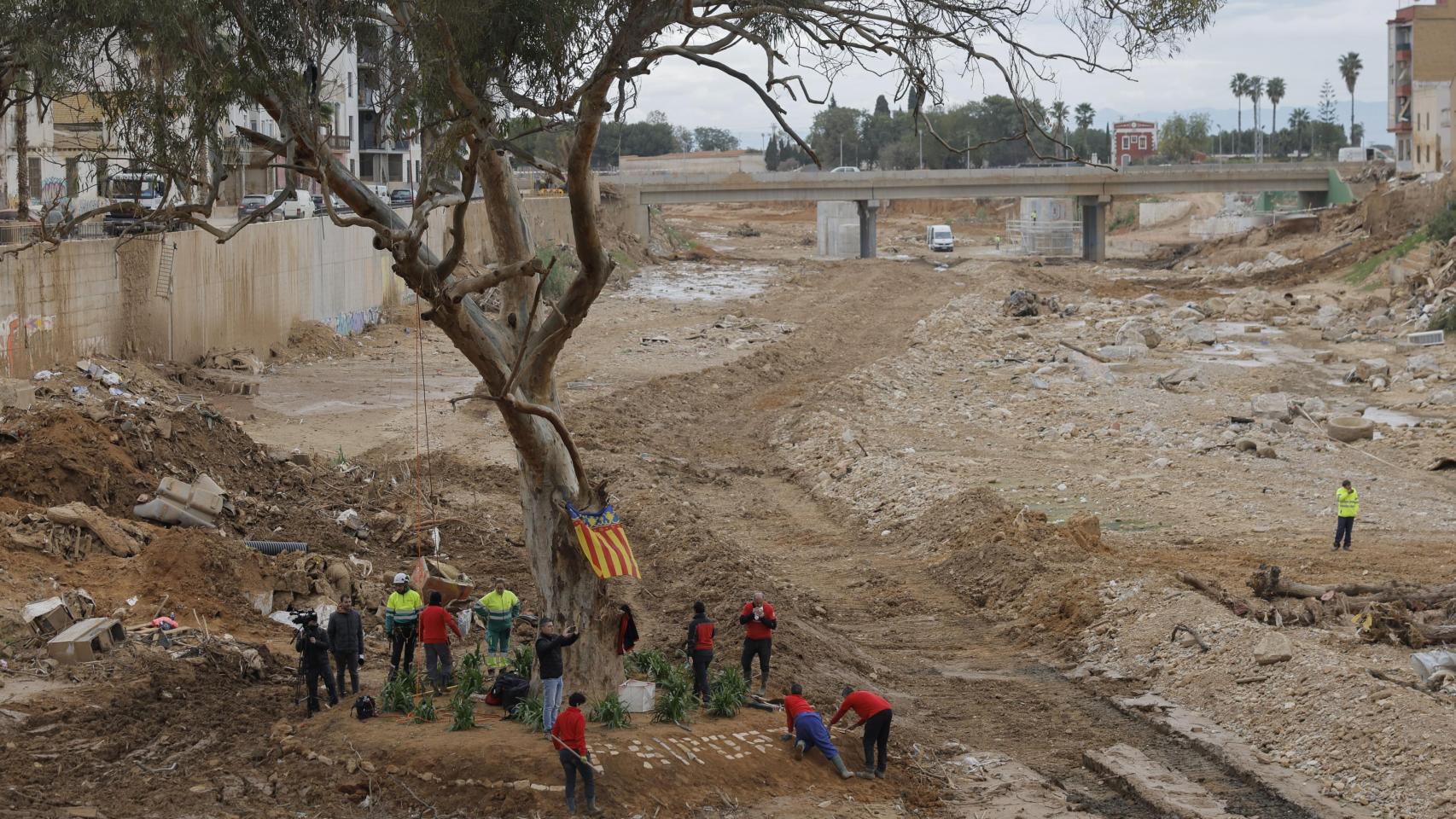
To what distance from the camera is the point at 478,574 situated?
1925 centimetres

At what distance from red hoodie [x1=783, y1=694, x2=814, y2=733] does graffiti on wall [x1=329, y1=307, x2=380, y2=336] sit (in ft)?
99.0

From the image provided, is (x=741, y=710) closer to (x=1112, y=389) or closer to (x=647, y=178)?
(x=1112, y=389)

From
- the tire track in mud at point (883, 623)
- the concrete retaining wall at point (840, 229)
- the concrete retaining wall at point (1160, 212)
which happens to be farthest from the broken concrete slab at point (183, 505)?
the concrete retaining wall at point (1160, 212)

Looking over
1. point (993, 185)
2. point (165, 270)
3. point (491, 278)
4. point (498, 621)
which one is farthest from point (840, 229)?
point (491, 278)

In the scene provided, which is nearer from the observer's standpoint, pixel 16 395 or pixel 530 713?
pixel 530 713

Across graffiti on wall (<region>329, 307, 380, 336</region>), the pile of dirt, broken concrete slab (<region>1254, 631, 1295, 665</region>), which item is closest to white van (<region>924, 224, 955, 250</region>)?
graffiti on wall (<region>329, 307, 380, 336</region>)

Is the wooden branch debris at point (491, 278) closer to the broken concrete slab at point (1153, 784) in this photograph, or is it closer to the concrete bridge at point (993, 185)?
the broken concrete slab at point (1153, 784)

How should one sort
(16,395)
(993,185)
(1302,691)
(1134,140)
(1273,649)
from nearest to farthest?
1. (1302,691)
2. (1273,649)
3. (16,395)
4. (993,185)
5. (1134,140)

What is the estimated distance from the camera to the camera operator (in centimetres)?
1288

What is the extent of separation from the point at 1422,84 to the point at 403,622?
257ft

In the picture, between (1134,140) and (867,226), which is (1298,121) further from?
(867,226)

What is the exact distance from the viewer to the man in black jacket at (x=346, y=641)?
528 inches

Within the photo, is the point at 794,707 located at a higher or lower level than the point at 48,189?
lower

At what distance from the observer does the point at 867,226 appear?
257 feet
